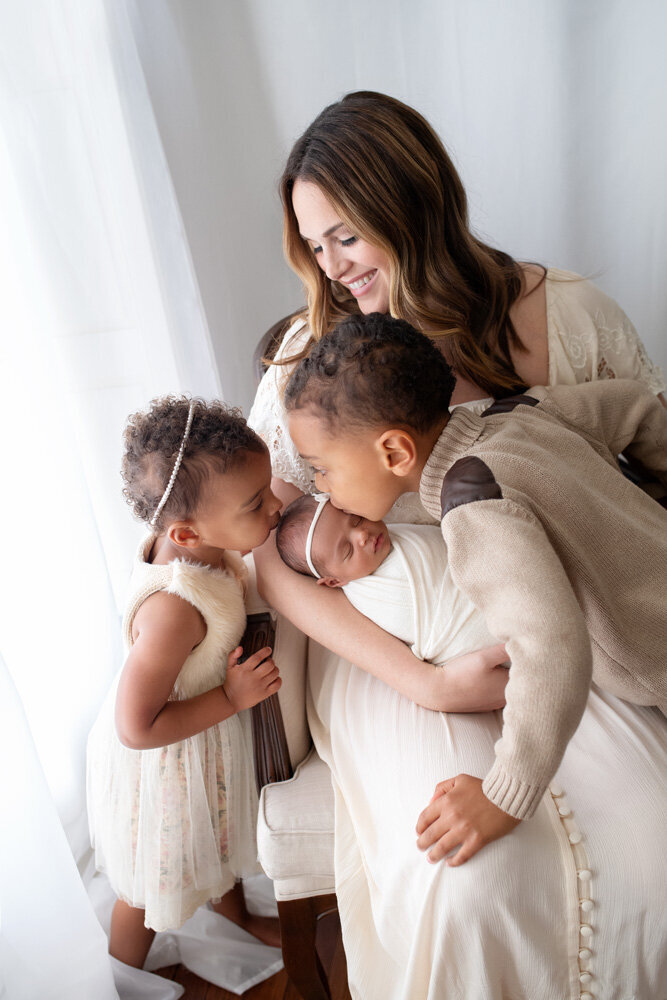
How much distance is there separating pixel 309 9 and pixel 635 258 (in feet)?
3.87

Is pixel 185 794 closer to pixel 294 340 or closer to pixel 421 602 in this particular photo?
pixel 421 602

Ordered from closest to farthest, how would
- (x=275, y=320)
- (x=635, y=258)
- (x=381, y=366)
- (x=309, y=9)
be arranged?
(x=381, y=366)
(x=309, y=9)
(x=635, y=258)
(x=275, y=320)

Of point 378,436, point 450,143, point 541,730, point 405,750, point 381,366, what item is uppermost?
point 450,143

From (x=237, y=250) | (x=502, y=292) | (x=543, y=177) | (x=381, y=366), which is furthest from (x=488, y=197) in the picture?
(x=381, y=366)

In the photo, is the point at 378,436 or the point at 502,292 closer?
the point at 378,436

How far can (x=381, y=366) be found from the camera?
123cm

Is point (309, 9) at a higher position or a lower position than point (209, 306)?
higher

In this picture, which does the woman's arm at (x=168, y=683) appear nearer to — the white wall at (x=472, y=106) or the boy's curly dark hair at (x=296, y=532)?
the boy's curly dark hair at (x=296, y=532)

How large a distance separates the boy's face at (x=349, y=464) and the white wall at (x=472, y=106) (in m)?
1.15

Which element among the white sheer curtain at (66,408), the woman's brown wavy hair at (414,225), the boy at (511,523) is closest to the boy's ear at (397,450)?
the boy at (511,523)

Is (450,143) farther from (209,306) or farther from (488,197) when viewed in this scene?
(209,306)

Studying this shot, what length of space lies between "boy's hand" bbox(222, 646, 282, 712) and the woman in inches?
5.2

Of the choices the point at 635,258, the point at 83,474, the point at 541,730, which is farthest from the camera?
the point at 635,258

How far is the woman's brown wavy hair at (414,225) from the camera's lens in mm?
1561
